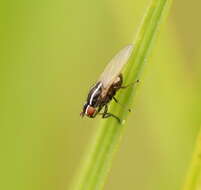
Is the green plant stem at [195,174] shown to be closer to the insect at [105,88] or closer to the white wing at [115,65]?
the white wing at [115,65]

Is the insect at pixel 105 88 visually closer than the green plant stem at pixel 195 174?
No

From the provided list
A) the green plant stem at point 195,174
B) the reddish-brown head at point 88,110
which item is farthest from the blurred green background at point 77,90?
the green plant stem at point 195,174

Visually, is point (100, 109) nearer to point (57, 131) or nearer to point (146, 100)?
point (57, 131)

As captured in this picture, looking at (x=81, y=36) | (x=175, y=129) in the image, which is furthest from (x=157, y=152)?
(x=81, y=36)

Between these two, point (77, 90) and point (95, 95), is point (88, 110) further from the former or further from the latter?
point (77, 90)

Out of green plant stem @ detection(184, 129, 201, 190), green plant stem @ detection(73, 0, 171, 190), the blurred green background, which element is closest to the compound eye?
the blurred green background
